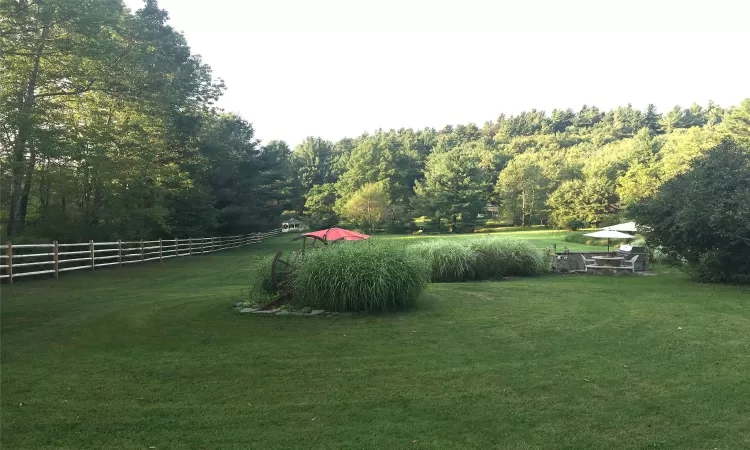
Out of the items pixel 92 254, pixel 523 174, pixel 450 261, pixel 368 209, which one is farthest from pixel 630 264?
pixel 523 174

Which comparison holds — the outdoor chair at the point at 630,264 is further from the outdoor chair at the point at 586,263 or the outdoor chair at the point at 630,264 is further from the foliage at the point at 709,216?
the foliage at the point at 709,216

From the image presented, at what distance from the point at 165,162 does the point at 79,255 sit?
10458mm

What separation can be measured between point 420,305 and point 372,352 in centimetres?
304

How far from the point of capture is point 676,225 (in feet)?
38.1

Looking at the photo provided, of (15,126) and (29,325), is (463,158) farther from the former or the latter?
(29,325)

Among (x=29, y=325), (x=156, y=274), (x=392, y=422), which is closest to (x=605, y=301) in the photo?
(x=392, y=422)

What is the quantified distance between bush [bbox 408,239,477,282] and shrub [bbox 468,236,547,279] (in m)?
0.33

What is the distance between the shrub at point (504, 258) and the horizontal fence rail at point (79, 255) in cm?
1080

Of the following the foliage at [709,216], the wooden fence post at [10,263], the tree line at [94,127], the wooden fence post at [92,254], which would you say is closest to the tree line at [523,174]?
the foliage at [709,216]

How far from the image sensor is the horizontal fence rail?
40.3 feet

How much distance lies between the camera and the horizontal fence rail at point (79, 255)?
12.3 metres

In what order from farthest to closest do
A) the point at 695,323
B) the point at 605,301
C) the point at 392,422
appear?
the point at 605,301 < the point at 695,323 < the point at 392,422

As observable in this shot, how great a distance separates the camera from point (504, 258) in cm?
1377

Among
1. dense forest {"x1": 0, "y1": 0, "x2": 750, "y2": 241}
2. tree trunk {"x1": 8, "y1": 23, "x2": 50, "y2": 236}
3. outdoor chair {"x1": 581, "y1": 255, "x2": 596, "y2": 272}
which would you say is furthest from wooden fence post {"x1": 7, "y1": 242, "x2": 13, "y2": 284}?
outdoor chair {"x1": 581, "y1": 255, "x2": 596, "y2": 272}
